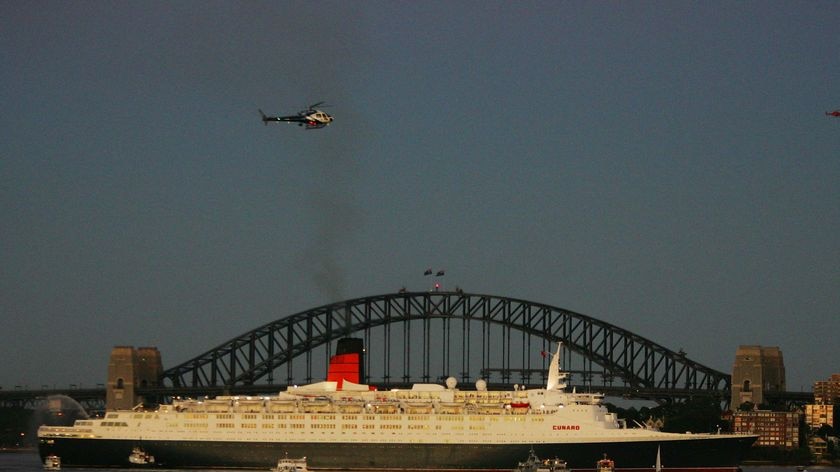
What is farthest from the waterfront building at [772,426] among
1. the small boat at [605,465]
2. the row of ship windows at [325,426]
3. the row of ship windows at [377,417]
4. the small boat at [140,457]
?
the small boat at [140,457]

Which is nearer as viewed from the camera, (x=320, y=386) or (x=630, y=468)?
(x=630, y=468)

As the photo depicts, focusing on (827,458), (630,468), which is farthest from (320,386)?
(827,458)

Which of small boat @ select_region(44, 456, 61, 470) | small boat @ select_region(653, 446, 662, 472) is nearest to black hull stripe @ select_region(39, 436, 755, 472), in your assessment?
small boat @ select_region(653, 446, 662, 472)

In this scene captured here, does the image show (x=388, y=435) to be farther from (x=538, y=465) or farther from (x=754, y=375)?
(x=754, y=375)

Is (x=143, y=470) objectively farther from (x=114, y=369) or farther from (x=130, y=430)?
(x=114, y=369)

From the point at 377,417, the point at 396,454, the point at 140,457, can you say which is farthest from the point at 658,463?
the point at 140,457

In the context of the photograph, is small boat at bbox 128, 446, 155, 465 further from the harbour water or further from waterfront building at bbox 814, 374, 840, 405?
waterfront building at bbox 814, 374, 840, 405

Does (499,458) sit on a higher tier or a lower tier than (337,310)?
lower
